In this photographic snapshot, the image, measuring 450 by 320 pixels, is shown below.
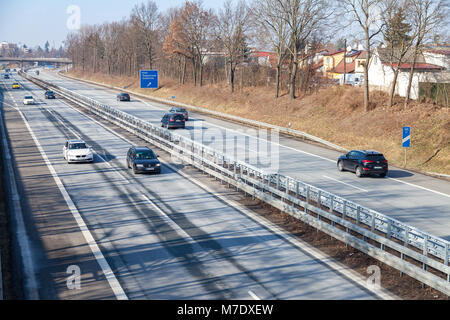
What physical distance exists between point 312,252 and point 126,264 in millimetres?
6061

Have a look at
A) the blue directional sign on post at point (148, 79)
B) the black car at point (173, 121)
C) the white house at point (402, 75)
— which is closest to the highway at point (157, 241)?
the black car at point (173, 121)

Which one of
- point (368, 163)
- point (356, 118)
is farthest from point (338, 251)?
point (356, 118)

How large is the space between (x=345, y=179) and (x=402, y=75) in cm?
2569

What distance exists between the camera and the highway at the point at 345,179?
2198 cm

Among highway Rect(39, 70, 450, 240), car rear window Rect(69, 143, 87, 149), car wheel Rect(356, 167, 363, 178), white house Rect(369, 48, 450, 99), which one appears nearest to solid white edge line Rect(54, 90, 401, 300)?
highway Rect(39, 70, 450, 240)

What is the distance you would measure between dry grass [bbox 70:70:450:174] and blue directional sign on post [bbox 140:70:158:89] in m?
12.9

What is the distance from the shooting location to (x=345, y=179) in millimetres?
29125

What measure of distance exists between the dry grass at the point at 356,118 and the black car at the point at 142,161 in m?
16.9

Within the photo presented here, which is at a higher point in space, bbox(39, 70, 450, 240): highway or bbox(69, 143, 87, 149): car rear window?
bbox(69, 143, 87, 149): car rear window

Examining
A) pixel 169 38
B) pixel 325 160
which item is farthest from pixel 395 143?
pixel 169 38

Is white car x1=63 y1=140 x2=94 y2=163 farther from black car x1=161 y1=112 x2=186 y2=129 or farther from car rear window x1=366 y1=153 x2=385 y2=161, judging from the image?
black car x1=161 y1=112 x2=186 y2=129

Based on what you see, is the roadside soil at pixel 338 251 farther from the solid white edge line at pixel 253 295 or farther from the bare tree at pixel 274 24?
the bare tree at pixel 274 24

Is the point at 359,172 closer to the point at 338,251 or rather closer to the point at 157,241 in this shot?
the point at 338,251

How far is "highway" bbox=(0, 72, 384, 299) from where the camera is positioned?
13.8 m
